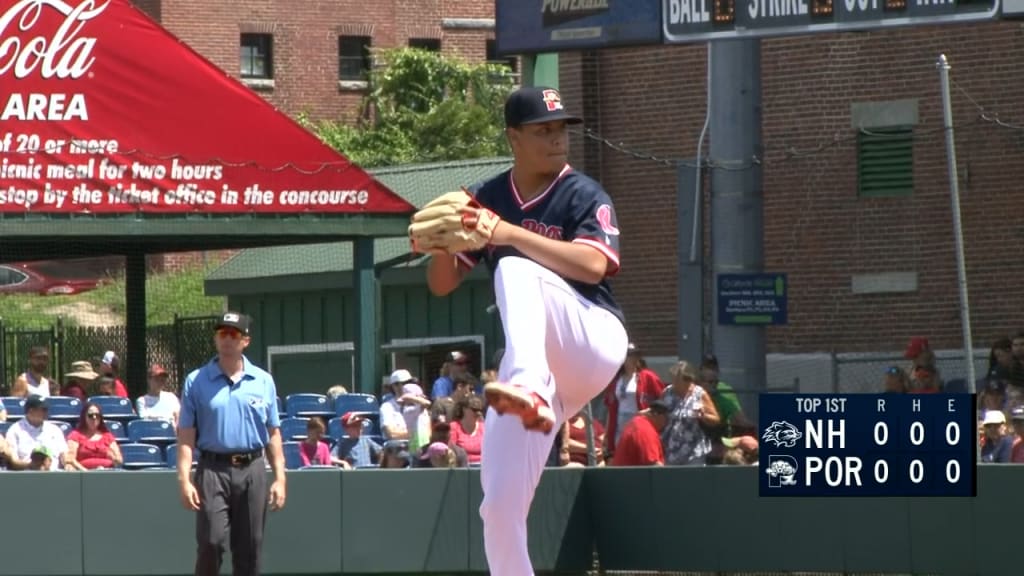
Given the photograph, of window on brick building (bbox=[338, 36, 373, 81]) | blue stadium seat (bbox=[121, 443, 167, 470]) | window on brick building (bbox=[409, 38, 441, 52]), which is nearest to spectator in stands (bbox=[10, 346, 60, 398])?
blue stadium seat (bbox=[121, 443, 167, 470])

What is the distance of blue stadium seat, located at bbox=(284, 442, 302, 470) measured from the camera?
14734 millimetres

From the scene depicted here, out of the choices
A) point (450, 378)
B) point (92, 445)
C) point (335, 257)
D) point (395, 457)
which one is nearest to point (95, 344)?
point (335, 257)

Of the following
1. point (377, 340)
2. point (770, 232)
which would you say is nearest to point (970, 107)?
point (770, 232)

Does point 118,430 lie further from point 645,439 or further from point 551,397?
point 551,397

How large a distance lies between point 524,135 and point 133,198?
11659 mm

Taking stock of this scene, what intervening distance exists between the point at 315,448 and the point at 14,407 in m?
2.71

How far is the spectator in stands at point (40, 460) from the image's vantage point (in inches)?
557

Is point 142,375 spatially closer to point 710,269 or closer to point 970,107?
point 710,269

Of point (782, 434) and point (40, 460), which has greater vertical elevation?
point (782, 434)

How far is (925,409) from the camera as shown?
41.6ft

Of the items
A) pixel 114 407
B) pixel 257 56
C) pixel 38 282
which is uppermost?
pixel 257 56

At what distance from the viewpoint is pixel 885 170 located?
22500 millimetres

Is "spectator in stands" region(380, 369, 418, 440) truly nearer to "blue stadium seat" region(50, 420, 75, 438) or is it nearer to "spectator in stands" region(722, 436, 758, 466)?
"blue stadium seat" region(50, 420, 75, 438)

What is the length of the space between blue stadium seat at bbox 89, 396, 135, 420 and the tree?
21.8 m
